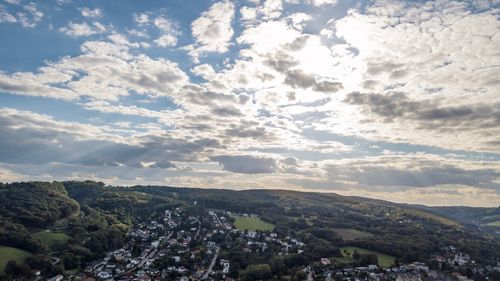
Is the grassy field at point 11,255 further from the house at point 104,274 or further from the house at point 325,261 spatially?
the house at point 325,261

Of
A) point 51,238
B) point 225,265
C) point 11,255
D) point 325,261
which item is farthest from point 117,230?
point 325,261

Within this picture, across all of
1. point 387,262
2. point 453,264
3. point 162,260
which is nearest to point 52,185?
point 162,260

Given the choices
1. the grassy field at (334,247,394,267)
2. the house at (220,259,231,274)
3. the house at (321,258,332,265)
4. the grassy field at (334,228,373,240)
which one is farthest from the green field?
the house at (220,259,231,274)

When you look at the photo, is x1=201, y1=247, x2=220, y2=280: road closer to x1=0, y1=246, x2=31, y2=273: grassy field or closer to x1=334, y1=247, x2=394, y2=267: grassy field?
x1=334, y1=247, x2=394, y2=267: grassy field

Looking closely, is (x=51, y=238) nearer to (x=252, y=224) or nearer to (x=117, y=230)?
(x=117, y=230)

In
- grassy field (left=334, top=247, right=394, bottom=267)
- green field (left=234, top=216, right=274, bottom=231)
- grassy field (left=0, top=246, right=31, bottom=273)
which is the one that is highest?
green field (left=234, top=216, right=274, bottom=231)
